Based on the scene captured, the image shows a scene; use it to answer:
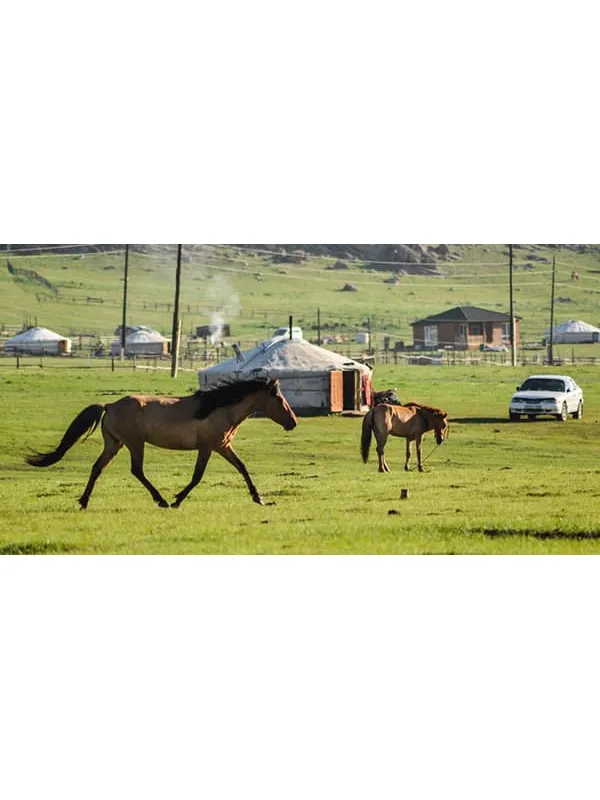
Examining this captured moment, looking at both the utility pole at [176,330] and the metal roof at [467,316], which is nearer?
the utility pole at [176,330]

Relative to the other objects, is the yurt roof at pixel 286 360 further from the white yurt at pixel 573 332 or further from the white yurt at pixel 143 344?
the white yurt at pixel 573 332

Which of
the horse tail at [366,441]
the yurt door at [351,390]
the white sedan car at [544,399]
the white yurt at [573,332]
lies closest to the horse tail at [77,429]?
the horse tail at [366,441]

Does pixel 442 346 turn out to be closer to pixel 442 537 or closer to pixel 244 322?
pixel 244 322

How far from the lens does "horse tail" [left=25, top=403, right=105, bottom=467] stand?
19.5m

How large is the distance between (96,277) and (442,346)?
5.20 m

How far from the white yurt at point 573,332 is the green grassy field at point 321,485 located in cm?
51

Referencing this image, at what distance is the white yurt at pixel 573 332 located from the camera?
20.8 metres

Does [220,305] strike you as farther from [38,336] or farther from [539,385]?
[539,385]

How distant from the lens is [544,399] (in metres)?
21.1

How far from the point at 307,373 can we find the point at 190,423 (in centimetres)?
464

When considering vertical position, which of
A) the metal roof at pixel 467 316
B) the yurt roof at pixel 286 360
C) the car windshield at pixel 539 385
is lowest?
the car windshield at pixel 539 385

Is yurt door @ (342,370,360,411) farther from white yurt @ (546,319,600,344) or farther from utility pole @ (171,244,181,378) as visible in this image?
white yurt @ (546,319,600,344)

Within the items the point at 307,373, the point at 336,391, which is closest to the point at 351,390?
the point at 336,391

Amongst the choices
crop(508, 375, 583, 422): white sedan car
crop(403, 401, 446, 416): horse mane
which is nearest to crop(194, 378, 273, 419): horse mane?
crop(403, 401, 446, 416): horse mane
